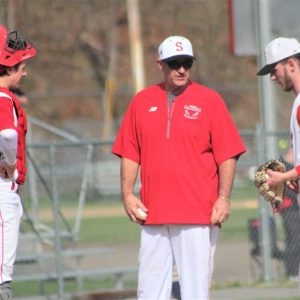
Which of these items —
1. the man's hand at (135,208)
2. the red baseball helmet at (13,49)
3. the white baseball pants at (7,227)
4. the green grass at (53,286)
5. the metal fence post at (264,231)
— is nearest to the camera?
the white baseball pants at (7,227)

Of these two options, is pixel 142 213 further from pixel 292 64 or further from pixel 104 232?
pixel 104 232

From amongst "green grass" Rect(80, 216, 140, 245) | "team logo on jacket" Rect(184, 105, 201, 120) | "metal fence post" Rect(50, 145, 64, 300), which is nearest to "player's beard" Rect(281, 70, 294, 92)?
"team logo on jacket" Rect(184, 105, 201, 120)

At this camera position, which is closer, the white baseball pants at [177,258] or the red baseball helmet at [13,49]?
the red baseball helmet at [13,49]

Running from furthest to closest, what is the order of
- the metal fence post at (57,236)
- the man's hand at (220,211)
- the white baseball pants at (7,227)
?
the metal fence post at (57,236), the man's hand at (220,211), the white baseball pants at (7,227)

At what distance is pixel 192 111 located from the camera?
8133 mm

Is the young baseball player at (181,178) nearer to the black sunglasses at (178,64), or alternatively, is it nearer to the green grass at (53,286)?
the black sunglasses at (178,64)

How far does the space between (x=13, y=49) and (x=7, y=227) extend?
4.16 feet

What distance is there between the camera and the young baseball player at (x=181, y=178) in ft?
26.6

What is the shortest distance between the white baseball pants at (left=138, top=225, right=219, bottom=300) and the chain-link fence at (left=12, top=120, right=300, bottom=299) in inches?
177

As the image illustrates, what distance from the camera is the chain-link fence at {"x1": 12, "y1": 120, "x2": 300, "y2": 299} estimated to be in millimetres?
13203

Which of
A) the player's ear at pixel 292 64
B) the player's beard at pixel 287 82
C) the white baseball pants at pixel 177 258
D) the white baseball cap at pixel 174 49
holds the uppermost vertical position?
the white baseball cap at pixel 174 49

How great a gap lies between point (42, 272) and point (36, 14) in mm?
20259

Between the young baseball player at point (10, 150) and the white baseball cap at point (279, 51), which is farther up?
the white baseball cap at point (279, 51)

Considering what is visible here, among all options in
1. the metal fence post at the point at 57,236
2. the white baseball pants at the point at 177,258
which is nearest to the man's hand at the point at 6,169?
the white baseball pants at the point at 177,258
